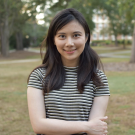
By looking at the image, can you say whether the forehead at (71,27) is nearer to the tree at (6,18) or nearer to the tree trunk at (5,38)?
the tree at (6,18)

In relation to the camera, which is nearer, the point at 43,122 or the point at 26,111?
the point at 43,122

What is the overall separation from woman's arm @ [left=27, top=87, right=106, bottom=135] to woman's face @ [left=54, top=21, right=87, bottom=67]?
37 centimetres

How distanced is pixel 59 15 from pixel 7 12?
73.7 ft

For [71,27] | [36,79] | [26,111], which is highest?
[71,27]

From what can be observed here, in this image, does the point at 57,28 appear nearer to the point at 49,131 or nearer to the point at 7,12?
the point at 49,131

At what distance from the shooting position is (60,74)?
1873 millimetres

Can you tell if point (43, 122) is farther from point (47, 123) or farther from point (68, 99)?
point (68, 99)

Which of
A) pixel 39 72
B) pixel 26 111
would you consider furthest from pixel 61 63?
pixel 26 111

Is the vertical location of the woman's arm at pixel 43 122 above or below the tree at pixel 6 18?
below

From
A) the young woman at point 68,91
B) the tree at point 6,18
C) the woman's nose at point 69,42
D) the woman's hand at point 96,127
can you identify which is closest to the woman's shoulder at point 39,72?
the young woman at point 68,91

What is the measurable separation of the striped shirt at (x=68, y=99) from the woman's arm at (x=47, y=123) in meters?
0.05

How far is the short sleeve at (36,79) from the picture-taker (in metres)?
1.81

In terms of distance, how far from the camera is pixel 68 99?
70.5 inches

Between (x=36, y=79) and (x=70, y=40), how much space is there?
0.40m
